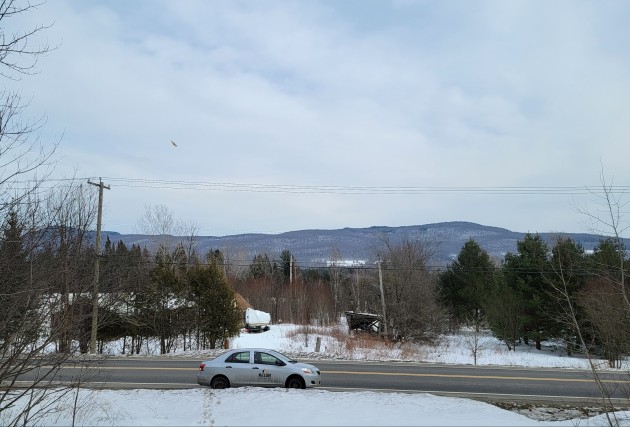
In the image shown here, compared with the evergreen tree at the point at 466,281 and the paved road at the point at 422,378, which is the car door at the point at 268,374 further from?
the evergreen tree at the point at 466,281

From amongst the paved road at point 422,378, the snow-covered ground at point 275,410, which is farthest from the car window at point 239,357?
the paved road at point 422,378

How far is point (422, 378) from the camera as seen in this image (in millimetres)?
18078

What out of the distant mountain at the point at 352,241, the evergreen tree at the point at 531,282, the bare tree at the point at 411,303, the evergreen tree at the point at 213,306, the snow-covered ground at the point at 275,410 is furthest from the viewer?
the distant mountain at the point at 352,241

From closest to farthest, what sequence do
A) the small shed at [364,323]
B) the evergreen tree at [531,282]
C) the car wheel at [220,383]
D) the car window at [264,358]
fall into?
the car wheel at [220,383] < the car window at [264,358] < the evergreen tree at [531,282] < the small shed at [364,323]

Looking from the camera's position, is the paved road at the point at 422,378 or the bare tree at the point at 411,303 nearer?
the paved road at the point at 422,378

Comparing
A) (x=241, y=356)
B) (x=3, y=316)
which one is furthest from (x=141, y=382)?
(x=3, y=316)

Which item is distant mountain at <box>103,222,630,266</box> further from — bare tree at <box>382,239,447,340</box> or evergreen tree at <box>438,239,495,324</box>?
bare tree at <box>382,239,447,340</box>

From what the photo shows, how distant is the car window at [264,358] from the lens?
582 inches

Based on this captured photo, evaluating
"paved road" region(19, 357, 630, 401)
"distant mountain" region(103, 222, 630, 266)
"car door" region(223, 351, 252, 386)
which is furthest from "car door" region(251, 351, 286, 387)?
"distant mountain" region(103, 222, 630, 266)

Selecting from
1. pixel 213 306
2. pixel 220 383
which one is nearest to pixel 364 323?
pixel 213 306

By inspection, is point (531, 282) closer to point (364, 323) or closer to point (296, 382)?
point (364, 323)

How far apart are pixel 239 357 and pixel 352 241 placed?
449ft

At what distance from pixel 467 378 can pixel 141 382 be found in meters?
11.6

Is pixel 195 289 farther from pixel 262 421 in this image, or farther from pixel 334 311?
pixel 334 311
